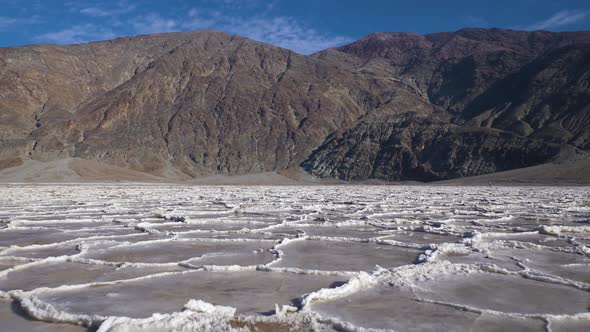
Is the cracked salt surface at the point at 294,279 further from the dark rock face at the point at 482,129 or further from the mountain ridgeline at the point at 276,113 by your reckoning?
the mountain ridgeline at the point at 276,113

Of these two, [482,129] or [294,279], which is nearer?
[294,279]

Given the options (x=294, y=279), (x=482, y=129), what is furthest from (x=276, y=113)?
(x=294, y=279)

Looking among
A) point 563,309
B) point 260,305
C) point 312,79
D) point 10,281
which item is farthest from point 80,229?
point 312,79

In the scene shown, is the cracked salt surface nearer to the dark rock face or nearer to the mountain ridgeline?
the dark rock face

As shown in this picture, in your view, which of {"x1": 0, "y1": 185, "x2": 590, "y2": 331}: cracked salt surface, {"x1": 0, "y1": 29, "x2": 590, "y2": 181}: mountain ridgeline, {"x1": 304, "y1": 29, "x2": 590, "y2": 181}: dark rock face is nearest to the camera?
{"x1": 0, "y1": 185, "x2": 590, "y2": 331}: cracked salt surface

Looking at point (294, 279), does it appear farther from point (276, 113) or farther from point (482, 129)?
point (276, 113)

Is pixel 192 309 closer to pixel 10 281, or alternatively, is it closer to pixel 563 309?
pixel 10 281

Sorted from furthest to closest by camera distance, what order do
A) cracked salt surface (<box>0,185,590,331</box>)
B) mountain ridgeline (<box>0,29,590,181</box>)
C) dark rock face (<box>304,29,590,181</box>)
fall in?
mountain ridgeline (<box>0,29,590,181</box>)
dark rock face (<box>304,29,590,181</box>)
cracked salt surface (<box>0,185,590,331</box>)

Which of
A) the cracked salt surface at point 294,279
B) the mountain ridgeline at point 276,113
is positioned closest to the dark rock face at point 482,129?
the mountain ridgeline at point 276,113

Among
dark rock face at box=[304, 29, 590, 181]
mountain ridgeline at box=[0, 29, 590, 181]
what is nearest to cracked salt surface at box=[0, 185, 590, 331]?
dark rock face at box=[304, 29, 590, 181]
